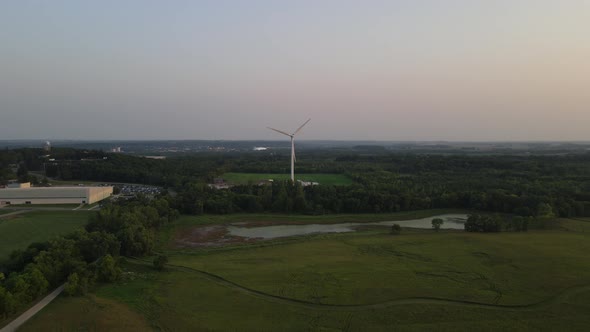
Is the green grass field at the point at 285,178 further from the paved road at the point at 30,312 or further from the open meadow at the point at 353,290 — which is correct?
the paved road at the point at 30,312

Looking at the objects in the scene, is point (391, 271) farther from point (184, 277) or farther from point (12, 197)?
point (12, 197)

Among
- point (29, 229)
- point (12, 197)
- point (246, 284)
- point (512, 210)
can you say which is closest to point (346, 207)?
point (512, 210)

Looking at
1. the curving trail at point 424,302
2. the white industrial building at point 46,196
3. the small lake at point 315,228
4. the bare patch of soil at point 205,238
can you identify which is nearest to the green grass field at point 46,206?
the white industrial building at point 46,196

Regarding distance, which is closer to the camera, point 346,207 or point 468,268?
point 468,268

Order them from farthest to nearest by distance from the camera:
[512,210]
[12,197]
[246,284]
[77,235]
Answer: [12,197]
[512,210]
[77,235]
[246,284]

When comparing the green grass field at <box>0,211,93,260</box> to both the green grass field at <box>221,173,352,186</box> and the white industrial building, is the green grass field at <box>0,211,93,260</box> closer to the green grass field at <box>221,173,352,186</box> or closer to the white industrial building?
the white industrial building

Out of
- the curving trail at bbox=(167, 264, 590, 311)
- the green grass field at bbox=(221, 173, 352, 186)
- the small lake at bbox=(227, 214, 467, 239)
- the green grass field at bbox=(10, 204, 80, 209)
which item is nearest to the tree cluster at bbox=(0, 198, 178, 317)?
the curving trail at bbox=(167, 264, 590, 311)

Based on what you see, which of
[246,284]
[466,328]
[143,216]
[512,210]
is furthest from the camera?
[512,210]
